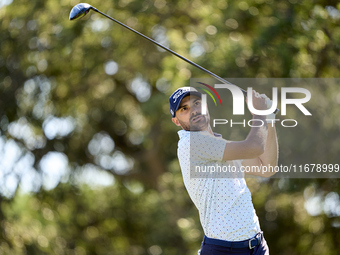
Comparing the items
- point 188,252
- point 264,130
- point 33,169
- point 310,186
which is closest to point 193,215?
point 188,252

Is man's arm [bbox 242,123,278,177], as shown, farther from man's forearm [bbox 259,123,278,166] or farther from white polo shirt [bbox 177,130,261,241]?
white polo shirt [bbox 177,130,261,241]

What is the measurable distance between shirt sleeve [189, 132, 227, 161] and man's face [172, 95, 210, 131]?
6 cm

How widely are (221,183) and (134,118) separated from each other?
7.99 m

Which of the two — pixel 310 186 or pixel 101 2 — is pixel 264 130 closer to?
pixel 310 186

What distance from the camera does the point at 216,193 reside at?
220 centimetres

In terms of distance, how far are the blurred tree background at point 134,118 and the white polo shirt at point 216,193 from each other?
3.89 metres

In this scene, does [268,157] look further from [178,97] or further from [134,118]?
[134,118]

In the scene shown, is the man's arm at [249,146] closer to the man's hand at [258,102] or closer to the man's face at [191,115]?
the man's hand at [258,102]

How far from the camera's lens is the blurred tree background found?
619 cm

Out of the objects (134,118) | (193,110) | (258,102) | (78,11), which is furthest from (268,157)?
(134,118)

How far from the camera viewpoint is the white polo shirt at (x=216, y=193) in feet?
7.11

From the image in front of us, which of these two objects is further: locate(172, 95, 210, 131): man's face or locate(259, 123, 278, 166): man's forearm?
locate(259, 123, 278, 166): man's forearm

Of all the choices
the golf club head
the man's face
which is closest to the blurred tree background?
the golf club head

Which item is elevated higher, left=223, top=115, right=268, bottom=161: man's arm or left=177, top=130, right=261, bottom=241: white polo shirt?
left=223, top=115, right=268, bottom=161: man's arm
